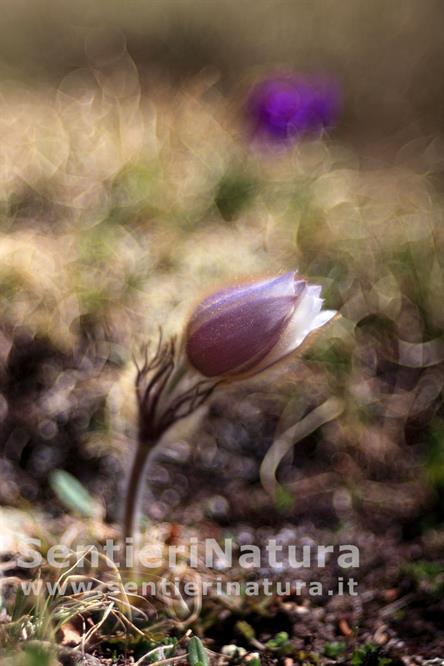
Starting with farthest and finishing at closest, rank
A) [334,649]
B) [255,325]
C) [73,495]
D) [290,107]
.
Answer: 1. [290,107]
2. [73,495]
3. [334,649]
4. [255,325]

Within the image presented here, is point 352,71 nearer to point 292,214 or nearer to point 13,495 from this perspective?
point 292,214

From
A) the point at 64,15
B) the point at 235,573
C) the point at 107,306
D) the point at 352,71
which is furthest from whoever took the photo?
the point at 64,15

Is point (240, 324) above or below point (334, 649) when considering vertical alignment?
above

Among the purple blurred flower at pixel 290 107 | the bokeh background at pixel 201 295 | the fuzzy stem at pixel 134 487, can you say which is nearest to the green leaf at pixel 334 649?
the bokeh background at pixel 201 295

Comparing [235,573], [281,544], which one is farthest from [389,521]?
[235,573]

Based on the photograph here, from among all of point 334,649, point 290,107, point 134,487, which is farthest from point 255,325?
point 290,107

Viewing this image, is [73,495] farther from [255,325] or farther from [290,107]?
[290,107]
